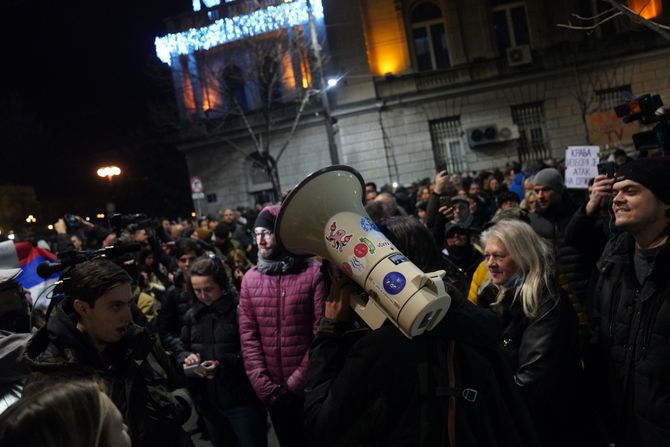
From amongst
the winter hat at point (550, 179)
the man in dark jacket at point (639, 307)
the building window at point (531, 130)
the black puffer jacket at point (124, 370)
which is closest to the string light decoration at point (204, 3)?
Answer: the building window at point (531, 130)

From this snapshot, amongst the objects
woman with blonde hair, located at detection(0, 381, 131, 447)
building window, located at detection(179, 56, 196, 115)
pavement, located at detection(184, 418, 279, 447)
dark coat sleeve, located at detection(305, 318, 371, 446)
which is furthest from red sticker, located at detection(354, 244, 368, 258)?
building window, located at detection(179, 56, 196, 115)

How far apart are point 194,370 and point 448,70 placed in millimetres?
19566

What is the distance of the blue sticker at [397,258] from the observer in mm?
1966

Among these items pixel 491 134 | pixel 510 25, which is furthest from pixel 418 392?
pixel 510 25

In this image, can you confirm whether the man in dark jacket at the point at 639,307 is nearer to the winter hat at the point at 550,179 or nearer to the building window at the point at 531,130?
the winter hat at the point at 550,179

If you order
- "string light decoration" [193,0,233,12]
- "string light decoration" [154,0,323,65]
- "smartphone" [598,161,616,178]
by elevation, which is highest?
"string light decoration" [193,0,233,12]

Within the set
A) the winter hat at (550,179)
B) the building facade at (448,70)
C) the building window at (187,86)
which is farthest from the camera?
the building window at (187,86)

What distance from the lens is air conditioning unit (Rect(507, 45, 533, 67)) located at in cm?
2050

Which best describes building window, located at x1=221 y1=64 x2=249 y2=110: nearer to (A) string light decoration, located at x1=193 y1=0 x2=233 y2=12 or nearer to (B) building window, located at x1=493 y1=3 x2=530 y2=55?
(A) string light decoration, located at x1=193 y1=0 x2=233 y2=12

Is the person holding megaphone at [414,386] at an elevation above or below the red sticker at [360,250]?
below

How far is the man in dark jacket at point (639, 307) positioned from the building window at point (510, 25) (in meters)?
20.4

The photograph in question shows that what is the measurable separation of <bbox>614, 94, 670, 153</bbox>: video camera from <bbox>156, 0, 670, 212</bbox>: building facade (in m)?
16.3

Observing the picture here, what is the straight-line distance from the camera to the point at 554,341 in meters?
2.73

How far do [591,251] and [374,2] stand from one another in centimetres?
1912
